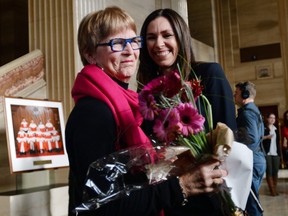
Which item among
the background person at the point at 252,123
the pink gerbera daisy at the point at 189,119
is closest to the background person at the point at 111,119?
the pink gerbera daisy at the point at 189,119

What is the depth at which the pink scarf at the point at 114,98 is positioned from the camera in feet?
4.88

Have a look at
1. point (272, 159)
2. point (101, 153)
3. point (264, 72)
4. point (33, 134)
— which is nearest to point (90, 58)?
point (101, 153)

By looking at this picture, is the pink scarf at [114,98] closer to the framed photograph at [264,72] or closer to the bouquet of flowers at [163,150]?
the bouquet of flowers at [163,150]

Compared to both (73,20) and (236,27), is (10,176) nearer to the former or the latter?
(73,20)

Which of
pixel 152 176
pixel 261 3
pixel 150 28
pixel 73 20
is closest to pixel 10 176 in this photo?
pixel 73 20

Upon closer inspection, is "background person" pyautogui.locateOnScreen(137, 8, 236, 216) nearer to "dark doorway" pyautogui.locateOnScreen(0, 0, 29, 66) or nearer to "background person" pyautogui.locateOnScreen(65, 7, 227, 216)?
"background person" pyautogui.locateOnScreen(65, 7, 227, 216)

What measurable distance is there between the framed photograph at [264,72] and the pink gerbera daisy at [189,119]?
1565 cm

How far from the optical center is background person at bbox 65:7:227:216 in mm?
1415

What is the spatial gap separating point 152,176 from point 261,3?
16.9m

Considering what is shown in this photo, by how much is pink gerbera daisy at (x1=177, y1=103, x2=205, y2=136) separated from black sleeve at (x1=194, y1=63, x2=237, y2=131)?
1.46 ft

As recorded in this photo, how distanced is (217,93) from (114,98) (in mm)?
605

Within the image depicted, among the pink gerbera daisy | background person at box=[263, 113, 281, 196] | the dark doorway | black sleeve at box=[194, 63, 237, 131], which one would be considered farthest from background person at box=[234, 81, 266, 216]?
the dark doorway

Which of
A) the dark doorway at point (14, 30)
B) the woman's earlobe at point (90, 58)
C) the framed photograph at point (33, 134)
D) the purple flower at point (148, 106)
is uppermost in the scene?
the dark doorway at point (14, 30)

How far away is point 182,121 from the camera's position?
139cm
